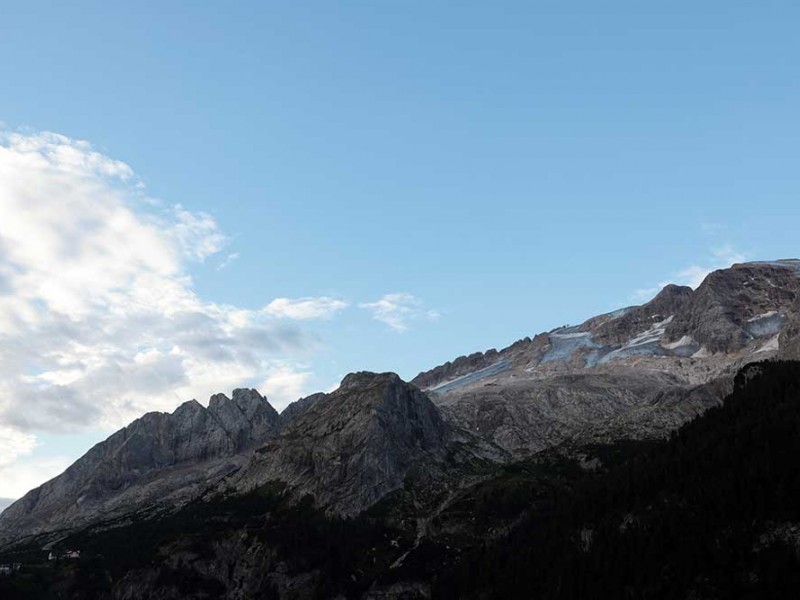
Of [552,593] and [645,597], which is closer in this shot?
[645,597]

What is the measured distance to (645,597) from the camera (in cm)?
17900

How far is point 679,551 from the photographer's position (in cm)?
18812

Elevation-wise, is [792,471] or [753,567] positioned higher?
[792,471]

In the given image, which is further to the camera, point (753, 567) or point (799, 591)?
point (753, 567)

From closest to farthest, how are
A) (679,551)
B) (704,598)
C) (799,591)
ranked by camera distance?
(799,591) → (704,598) → (679,551)

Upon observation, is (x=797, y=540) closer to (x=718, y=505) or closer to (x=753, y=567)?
(x=753, y=567)

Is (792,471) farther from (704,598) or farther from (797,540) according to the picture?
(704,598)

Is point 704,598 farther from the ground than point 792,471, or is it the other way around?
point 792,471

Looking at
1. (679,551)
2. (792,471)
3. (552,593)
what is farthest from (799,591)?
(552,593)

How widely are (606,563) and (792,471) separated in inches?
2242

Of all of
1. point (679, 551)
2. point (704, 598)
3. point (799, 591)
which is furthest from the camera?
point (679, 551)

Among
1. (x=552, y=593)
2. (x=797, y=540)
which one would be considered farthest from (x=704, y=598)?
(x=552, y=593)

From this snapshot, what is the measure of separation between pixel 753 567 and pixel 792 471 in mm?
38505

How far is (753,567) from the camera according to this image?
6737 inches
